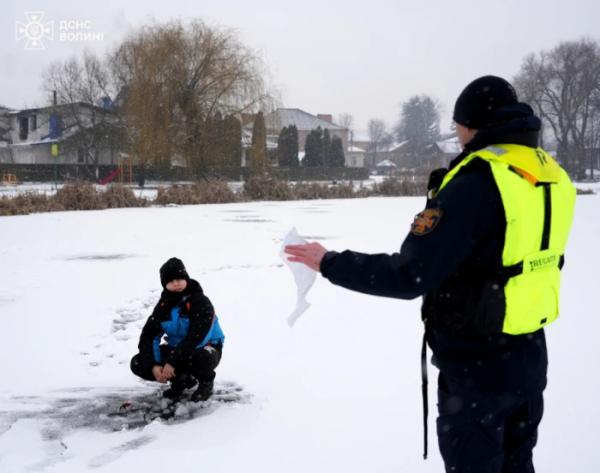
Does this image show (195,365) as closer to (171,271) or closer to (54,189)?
(171,271)

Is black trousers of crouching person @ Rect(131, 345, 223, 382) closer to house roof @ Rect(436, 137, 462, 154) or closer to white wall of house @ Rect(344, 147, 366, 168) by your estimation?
white wall of house @ Rect(344, 147, 366, 168)

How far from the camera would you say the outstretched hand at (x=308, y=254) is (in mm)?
1898

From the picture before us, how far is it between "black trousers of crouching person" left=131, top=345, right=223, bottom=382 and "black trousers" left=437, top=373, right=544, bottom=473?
2117mm

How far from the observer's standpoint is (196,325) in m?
3.74

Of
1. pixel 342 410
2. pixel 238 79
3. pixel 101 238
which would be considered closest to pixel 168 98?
pixel 238 79

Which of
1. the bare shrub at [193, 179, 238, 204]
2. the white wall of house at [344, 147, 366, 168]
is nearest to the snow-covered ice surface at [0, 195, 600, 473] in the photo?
the bare shrub at [193, 179, 238, 204]

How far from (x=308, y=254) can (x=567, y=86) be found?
6270cm

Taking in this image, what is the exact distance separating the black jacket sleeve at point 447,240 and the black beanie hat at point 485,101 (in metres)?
0.21

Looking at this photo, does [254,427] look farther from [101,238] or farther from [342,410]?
[101,238]

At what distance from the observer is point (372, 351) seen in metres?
4.82

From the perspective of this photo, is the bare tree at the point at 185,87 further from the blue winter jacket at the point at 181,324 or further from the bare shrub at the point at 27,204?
the blue winter jacket at the point at 181,324

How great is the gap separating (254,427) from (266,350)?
57.6 inches

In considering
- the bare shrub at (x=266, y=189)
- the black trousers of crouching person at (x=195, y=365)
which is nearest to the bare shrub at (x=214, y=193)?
the bare shrub at (x=266, y=189)

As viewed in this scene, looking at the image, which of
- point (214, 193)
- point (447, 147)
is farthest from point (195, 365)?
point (447, 147)
